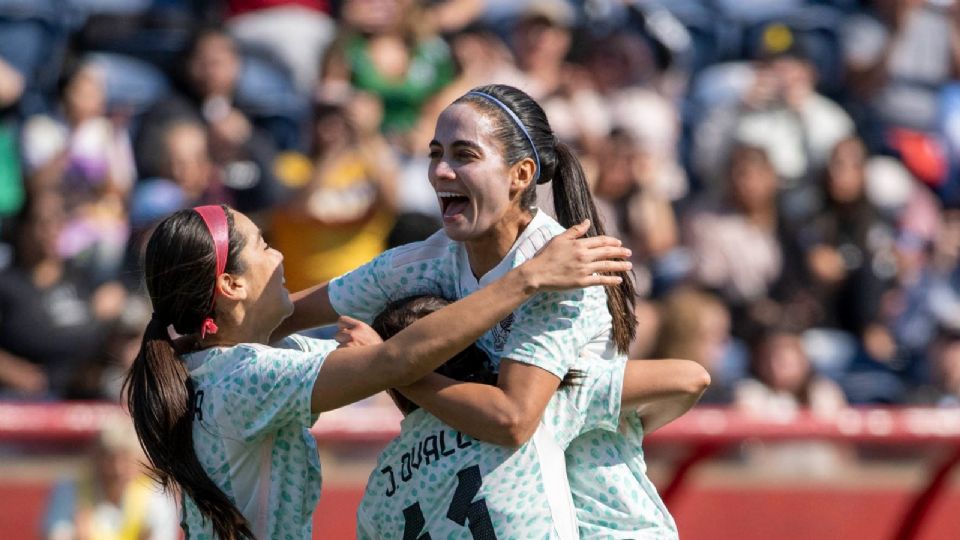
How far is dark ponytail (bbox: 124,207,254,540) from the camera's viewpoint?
3301 millimetres

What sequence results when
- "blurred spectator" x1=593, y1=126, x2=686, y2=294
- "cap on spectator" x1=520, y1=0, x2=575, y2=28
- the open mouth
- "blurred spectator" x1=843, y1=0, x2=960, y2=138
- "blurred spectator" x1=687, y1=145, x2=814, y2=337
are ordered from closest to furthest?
1. the open mouth
2. "blurred spectator" x1=593, y1=126, x2=686, y2=294
3. "blurred spectator" x1=687, y1=145, x2=814, y2=337
4. "cap on spectator" x1=520, y1=0, x2=575, y2=28
5. "blurred spectator" x1=843, y1=0, x2=960, y2=138

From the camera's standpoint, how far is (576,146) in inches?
306

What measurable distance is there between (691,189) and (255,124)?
231 centimetres

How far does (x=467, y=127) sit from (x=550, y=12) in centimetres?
504

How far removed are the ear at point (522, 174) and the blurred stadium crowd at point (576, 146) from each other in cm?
342

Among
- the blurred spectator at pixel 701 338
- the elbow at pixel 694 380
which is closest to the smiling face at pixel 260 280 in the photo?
the elbow at pixel 694 380

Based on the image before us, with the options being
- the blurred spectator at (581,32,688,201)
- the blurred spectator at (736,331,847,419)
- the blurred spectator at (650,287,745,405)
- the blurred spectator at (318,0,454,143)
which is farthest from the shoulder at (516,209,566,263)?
the blurred spectator at (581,32,688,201)

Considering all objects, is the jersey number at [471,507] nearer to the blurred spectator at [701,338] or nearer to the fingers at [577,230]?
the fingers at [577,230]

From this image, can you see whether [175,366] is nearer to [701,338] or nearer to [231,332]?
[231,332]

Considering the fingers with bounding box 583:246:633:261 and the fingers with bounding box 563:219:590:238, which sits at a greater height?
the fingers with bounding box 563:219:590:238

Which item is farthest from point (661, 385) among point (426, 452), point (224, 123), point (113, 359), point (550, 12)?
point (550, 12)

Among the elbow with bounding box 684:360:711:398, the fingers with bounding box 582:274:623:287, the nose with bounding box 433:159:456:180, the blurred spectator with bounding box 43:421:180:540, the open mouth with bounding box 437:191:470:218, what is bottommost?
the blurred spectator with bounding box 43:421:180:540

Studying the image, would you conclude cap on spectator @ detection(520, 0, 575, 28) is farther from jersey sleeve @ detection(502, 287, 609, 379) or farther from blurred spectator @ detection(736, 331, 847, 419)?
jersey sleeve @ detection(502, 287, 609, 379)

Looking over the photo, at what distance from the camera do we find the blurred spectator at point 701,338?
7188mm
